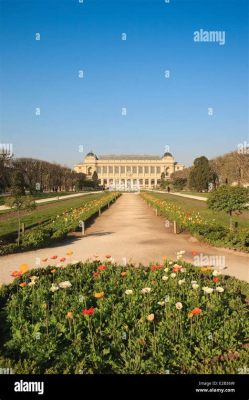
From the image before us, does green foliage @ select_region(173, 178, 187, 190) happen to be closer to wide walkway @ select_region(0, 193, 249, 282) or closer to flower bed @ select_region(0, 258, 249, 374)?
wide walkway @ select_region(0, 193, 249, 282)

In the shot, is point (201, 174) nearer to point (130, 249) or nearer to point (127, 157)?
point (130, 249)

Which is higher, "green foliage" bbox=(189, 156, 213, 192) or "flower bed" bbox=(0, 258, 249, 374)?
"green foliage" bbox=(189, 156, 213, 192)

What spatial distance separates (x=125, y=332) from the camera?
5.01m

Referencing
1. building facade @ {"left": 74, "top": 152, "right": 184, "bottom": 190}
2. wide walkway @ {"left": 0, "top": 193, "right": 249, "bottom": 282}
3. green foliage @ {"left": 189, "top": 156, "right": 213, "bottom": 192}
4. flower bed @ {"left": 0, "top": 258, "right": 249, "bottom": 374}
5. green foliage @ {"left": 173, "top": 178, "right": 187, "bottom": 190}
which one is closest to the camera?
flower bed @ {"left": 0, "top": 258, "right": 249, "bottom": 374}

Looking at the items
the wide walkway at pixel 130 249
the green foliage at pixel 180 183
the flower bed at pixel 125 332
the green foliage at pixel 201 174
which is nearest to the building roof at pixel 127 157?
the green foliage at pixel 180 183

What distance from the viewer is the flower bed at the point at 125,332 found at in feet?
14.5

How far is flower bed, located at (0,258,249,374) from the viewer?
4406 mm

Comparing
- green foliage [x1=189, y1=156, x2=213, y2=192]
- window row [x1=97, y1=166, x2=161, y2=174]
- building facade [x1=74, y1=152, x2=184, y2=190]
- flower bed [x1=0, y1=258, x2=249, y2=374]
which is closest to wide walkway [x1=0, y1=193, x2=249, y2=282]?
flower bed [x1=0, y1=258, x2=249, y2=374]

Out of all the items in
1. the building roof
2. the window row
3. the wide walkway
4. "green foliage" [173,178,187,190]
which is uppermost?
the building roof

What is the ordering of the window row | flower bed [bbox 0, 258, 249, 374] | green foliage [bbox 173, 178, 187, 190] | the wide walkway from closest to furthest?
flower bed [bbox 0, 258, 249, 374], the wide walkway, green foliage [bbox 173, 178, 187, 190], the window row
